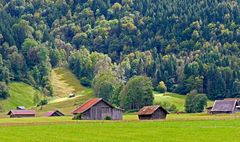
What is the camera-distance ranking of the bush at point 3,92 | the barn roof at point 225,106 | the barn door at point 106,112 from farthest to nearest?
the bush at point 3,92, the barn roof at point 225,106, the barn door at point 106,112

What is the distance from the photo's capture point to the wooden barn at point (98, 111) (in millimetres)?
117475

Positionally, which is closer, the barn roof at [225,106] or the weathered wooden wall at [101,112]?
the weathered wooden wall at [101,112]

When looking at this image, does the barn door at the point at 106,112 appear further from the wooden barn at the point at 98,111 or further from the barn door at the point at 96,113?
the barn door at the point at 96,113

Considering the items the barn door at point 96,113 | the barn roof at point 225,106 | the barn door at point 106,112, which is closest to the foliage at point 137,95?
the barn roof at point 225,106

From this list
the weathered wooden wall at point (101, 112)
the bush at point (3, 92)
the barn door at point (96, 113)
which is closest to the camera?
the weathered wooden wall at point (101, 112)

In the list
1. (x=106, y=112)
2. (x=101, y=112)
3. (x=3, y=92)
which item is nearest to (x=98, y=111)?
(x=101, y=112)

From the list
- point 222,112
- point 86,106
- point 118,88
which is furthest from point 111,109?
point 118,88

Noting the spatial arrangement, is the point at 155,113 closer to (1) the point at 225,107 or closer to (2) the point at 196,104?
(1) the point at 225,107

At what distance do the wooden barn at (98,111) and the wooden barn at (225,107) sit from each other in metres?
30.7

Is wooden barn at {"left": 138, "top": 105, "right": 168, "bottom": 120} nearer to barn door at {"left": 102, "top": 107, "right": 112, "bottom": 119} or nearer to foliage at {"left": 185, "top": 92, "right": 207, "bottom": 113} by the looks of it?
barn door at {"left": 102, "top": 107, "right": 112, "bottom": 119}

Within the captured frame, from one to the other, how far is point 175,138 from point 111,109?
69418 millimetres

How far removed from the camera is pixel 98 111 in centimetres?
11994

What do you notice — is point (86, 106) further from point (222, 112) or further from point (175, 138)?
point (175, 138)

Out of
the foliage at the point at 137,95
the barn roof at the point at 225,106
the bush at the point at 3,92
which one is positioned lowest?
the barn roof at the point at 225,106
